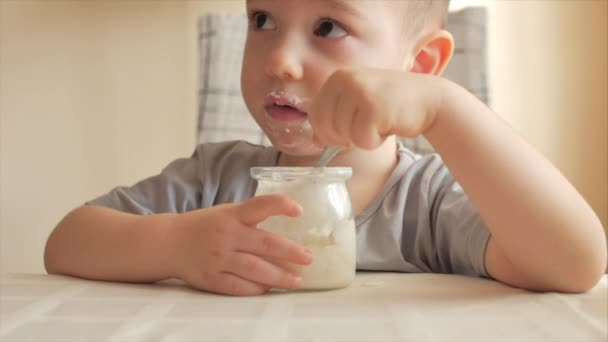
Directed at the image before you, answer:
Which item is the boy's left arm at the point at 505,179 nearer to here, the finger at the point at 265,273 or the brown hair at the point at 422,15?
the finger at the point at 265,273

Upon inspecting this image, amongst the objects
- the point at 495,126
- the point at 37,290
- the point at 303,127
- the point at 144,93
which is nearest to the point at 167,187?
the point at 303,127

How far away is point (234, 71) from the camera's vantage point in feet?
4.33

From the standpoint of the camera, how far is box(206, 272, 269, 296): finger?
23.0 inches

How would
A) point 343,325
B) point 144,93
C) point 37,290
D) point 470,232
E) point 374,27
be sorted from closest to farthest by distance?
point 343,325 → point 37,290 → point 470,232 → point 374,27 → point 144,93

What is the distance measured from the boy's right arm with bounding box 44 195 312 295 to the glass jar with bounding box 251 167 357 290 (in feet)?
0.06

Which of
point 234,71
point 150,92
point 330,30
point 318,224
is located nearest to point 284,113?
point 330,30

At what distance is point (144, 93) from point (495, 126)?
47.8 inches

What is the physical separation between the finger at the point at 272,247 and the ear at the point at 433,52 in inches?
15.8

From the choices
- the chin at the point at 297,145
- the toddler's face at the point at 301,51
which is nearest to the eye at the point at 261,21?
the toddler's face at the point at 301,51

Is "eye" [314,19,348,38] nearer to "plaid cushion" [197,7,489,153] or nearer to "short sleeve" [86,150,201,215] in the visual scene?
"short sleeve" [86,150,201,215]

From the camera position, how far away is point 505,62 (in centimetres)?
166

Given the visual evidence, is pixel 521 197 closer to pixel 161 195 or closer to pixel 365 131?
pixel 365 131

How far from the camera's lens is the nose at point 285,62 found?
750 millimetres

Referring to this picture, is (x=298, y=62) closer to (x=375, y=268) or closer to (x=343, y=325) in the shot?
(x=375, y=268)
